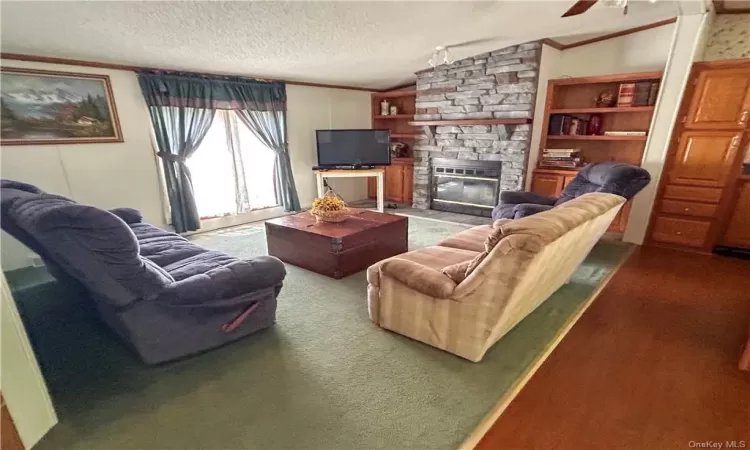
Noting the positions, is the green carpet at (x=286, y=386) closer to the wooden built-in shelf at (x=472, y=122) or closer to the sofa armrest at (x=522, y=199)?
the sofa armrest at (x=522, y=199)

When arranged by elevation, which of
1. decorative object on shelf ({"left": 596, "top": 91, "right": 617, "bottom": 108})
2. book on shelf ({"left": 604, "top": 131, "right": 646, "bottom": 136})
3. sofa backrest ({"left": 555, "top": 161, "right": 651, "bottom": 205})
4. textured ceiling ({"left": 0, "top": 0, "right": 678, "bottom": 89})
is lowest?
sofa backrest ({"left": 555, "top": 161, "right": 651, "bottom": 205})

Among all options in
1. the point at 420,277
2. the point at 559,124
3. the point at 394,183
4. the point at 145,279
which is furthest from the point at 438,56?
the point at 145,279

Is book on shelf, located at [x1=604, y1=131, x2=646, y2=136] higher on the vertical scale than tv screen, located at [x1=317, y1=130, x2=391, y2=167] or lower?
higher

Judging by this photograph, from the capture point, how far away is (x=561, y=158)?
454cm

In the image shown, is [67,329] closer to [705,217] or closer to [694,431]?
[694,431]

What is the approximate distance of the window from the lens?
445 centimetres

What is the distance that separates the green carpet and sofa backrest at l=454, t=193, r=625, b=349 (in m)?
0.38

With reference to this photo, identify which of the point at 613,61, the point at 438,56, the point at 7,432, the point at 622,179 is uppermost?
the point at 438,56

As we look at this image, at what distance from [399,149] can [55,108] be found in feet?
15.2

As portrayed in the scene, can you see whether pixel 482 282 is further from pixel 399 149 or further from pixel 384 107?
pixel 384 107

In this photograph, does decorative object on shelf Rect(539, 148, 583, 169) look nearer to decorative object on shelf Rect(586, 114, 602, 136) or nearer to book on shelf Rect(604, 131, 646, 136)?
decorative object on shelf Rect(586, 114, 602, 136)

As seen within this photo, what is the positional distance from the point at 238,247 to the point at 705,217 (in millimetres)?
4906

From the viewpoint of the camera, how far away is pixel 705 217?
3.53 metres

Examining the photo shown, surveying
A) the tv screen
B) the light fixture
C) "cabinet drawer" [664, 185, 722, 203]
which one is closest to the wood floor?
"cabinet drawer" [664, 185, 722, 203]
